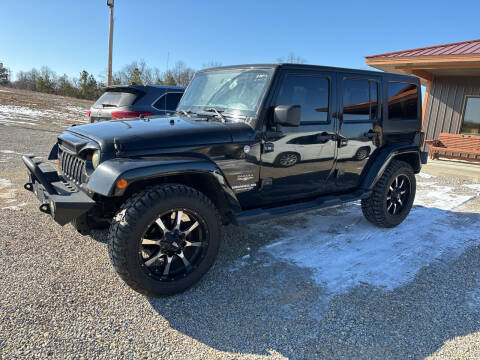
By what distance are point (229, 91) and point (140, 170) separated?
1.51m

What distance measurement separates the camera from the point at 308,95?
363cm

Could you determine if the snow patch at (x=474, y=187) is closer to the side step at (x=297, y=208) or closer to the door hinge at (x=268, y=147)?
the side step at (x=297, y=208)

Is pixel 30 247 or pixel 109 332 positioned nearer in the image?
pixel 109 332

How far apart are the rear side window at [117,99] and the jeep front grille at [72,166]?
3.54 m

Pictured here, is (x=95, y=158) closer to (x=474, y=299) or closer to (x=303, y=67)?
(x=303, y=67)

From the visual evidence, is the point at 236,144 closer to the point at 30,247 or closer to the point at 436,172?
the point at 30,247

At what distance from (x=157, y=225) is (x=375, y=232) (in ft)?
9.68

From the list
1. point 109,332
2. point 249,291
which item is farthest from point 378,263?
point 109,332

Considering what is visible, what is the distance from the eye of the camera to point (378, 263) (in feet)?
11.7

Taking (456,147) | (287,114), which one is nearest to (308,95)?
(287,114)

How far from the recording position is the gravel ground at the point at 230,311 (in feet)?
7.42

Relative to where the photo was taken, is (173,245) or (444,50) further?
(444,50)

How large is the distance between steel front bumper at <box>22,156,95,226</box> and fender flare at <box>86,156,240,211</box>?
0.50ft

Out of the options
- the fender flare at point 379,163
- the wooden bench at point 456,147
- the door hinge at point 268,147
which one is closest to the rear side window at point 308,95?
the door hinge at point 268,147
